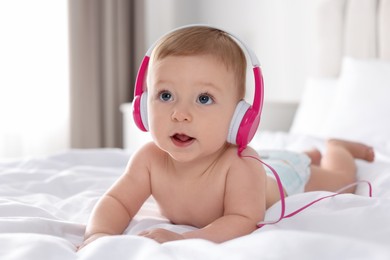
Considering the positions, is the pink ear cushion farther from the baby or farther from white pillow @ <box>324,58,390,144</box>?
white pillow @ <box>324,58,390,144</box>

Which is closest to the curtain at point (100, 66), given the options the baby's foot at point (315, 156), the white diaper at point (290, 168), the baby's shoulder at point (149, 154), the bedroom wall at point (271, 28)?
the bedroom wall at point (271, 28)

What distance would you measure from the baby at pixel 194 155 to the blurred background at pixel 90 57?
216cm

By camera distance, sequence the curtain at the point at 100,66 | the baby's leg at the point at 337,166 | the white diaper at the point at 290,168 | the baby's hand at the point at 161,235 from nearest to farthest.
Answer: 1. the baby's hand at the point at 161,235
2. the white diaper at the point at 290,168
3. the baby's leg at the point at 337,166
4. the curtain at the point at 100,66

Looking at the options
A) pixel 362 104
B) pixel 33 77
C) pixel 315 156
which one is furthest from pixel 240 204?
pixel 33 77

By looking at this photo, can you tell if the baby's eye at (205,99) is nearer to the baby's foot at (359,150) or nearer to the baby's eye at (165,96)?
the baby's eye at (165,96)

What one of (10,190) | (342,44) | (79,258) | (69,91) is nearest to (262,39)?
(342,44)

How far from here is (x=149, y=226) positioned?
1.07 metres

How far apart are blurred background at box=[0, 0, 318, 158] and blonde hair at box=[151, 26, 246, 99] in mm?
2178

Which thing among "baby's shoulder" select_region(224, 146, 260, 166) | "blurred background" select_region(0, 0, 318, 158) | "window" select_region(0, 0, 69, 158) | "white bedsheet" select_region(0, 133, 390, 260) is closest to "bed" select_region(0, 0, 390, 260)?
"white bedsheet" select_region(0, 133, 390, 260)

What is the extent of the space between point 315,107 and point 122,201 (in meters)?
1.63

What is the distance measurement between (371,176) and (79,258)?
943 mm

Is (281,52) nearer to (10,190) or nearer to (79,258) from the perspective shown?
(10,190)

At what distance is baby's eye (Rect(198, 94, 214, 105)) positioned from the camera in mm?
996

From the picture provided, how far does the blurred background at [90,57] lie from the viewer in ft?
10.6
